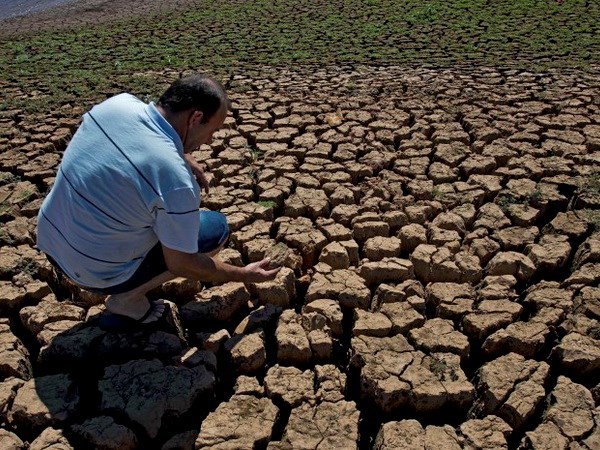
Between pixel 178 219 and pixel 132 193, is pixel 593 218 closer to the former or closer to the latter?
pixel 178 219

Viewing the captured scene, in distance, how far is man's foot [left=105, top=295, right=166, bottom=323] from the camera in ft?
7.45

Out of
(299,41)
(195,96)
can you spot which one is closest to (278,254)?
→ (195,96)

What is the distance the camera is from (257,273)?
230cm

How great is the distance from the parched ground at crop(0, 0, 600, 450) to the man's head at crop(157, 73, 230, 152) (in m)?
0.82

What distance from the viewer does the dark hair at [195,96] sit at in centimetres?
193

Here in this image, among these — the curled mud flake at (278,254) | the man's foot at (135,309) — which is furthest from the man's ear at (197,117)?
the curled mud flake at (278,254)

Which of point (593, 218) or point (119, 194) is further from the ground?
point (119, 194)

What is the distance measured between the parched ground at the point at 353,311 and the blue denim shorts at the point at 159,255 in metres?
0.22

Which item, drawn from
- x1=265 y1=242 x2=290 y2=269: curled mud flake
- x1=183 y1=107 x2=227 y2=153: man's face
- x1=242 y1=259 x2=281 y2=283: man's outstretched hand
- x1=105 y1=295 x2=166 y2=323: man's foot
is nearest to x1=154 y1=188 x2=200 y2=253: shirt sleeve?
x1=183 y1=107 x2=227 y2=153: man's face

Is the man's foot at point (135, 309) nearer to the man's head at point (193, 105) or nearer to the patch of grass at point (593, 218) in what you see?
the man's head at point (193, 105)

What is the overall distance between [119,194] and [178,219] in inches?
9.1

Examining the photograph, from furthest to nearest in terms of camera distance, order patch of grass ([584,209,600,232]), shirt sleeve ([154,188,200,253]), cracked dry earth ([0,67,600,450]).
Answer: patch of grass ([584,209,600,232]) < cracked dry earth ([0,67,600,450]) < shirt sleeve ([154,188,200,253])

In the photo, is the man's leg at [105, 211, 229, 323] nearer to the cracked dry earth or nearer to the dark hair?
Answer: the cracked dry earth

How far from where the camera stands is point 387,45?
6543mm
